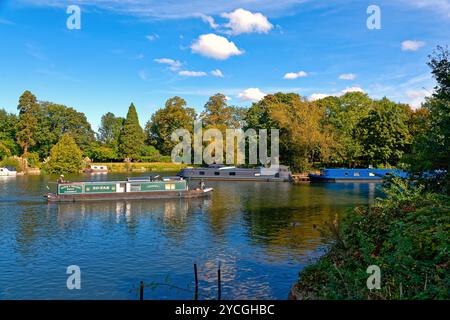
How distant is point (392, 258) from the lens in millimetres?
11438

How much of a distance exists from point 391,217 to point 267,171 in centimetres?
5999

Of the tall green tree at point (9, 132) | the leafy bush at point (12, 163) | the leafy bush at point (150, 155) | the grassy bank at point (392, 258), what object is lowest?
the grassy bank at point (392, 258)

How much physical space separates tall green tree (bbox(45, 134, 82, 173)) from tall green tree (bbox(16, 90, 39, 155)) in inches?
437

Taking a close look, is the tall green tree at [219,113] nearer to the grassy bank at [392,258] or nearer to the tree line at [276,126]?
the tree line at [276,126]

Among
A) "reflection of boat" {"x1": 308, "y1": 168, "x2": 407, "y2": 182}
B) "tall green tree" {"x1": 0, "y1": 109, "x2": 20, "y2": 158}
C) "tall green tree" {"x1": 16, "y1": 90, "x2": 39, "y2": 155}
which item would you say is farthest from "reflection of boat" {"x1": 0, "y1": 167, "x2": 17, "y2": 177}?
"reflection of boat" {"x1": 308, "y1": 168, "x2": 407, "y2": 182}

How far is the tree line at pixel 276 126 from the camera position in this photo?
79.1 metres

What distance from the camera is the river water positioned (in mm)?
18672

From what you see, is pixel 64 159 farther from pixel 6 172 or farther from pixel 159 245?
pixel 159 245

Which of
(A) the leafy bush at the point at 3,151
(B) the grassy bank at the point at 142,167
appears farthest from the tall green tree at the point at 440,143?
(A) the leafy bush at the point at 3,151

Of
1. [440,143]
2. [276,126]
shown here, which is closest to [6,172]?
[276,126]

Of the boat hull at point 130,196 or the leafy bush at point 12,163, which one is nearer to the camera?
the boat hull at point 130,196

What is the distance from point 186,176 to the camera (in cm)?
7912

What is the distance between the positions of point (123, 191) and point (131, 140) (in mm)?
67833

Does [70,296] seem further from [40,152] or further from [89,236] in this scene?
[40,152]
